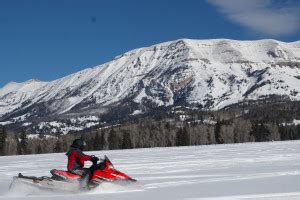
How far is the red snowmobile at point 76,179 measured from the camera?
14586 millimetres

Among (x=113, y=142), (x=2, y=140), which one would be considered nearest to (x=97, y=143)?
(x=113, y=142)

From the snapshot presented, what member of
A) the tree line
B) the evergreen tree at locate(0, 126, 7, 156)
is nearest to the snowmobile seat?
the tree line

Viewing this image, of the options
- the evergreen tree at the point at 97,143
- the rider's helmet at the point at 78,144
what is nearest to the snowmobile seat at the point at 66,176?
the rider's helmet at the point at 78,144

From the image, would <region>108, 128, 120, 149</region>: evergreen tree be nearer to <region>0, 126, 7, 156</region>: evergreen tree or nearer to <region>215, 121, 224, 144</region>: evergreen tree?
<region>0, 126, 7, 156</region>: evergreen tree

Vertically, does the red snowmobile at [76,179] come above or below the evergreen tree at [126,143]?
below

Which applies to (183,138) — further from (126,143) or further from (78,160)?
(78,160)

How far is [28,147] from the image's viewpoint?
322ft

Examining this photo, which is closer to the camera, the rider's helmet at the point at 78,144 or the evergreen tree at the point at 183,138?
the rider's helmet at the point at 78,144

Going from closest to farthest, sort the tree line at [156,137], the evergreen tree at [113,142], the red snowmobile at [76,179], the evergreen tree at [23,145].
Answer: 1. the red snowmobile at [76,179]
2. the evergreen tree at [23,145]
3. the tree line at [156,137]
4. the evergreen tree at [113,142]

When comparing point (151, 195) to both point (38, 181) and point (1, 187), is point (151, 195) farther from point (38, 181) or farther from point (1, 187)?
point (1, 187)

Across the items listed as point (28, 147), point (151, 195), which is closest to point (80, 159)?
point (151, 195)

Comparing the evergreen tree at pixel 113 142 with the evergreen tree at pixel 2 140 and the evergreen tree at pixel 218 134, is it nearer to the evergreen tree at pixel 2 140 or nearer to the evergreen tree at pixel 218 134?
the evergreen tree at pixel 2 140

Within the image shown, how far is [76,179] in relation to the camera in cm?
1457

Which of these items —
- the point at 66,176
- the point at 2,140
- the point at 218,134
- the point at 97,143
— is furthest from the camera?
the point at 218,134
